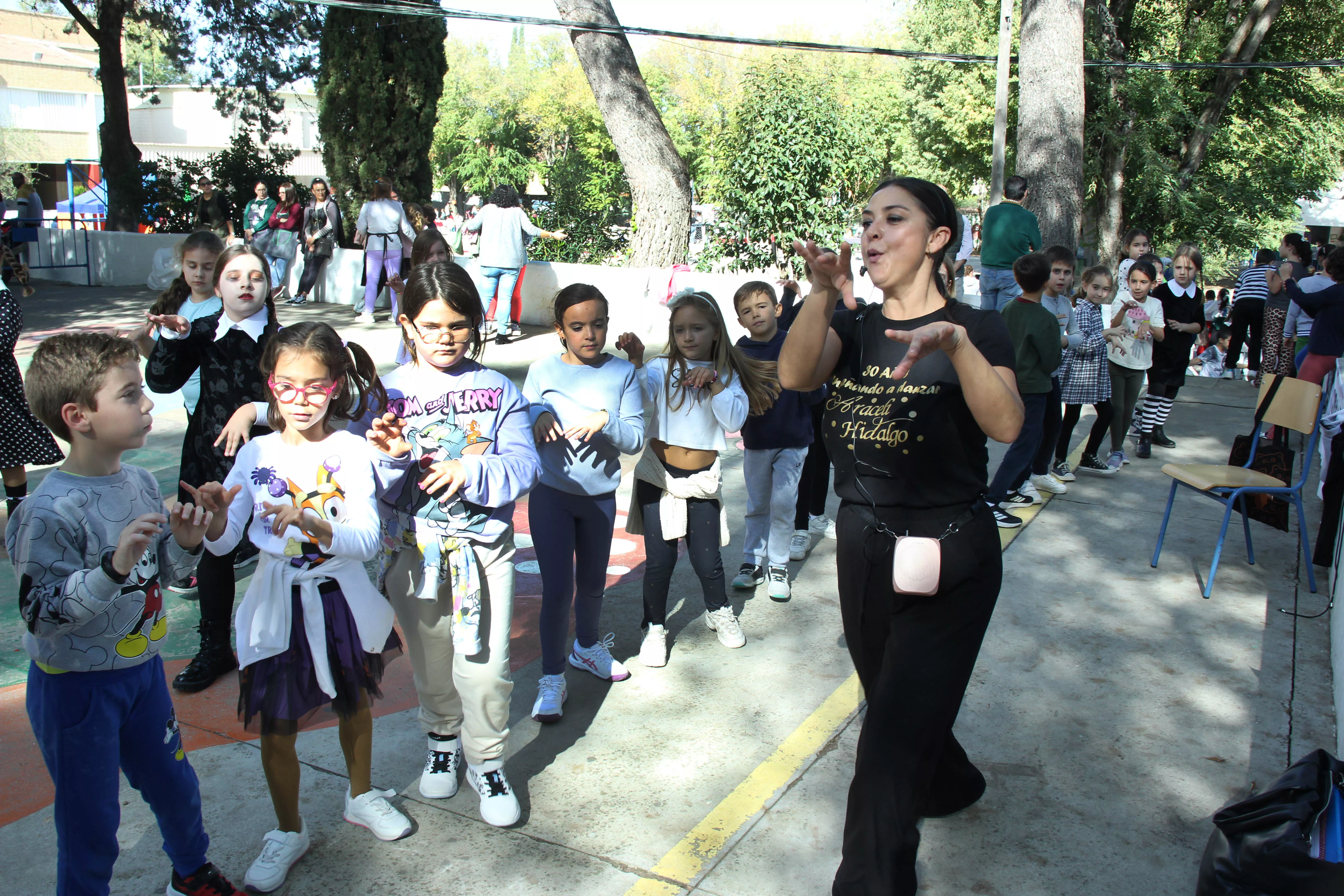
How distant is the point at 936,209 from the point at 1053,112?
442 inches

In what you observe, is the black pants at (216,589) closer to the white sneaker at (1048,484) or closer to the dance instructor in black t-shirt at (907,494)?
the dance instructor in black t-shirt at (907,494)

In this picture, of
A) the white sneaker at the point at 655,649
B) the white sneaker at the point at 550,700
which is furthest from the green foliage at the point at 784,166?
the white sneaker at the point at 550,700

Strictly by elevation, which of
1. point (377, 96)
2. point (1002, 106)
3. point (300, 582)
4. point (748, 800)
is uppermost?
point (1002, 106)

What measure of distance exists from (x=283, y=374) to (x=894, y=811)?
2073mm

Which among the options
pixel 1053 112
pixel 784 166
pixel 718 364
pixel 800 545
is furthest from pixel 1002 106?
pixel 718 364

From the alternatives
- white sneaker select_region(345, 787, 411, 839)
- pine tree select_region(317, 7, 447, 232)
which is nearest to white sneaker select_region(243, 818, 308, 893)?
white sneaker select_region(345, 787, 411, 839)

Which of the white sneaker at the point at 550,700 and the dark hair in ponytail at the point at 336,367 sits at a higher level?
the dark hair in ponytail at the point at 336,367

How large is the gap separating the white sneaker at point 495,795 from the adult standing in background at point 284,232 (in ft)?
41.7

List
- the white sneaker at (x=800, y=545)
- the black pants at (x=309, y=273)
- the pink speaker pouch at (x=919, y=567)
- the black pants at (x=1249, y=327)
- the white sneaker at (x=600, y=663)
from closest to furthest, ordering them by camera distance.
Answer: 1. the pink speaker pouch at (x=919, y=567)
2. the white sneaker at (x=600, y=663)
3. the white sneaker at (x=800, y=545)
4. the black pants at (x=1249, y=327)
5. the black pants at (x=309, y=273)

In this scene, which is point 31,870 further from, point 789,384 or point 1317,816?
point 1317,816

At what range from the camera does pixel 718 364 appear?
4.24m

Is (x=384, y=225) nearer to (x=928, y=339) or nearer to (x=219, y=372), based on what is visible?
(x=219, y=372)

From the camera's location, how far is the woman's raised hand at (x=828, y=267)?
8.18 ft

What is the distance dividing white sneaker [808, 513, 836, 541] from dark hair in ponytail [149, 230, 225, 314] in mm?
3576
